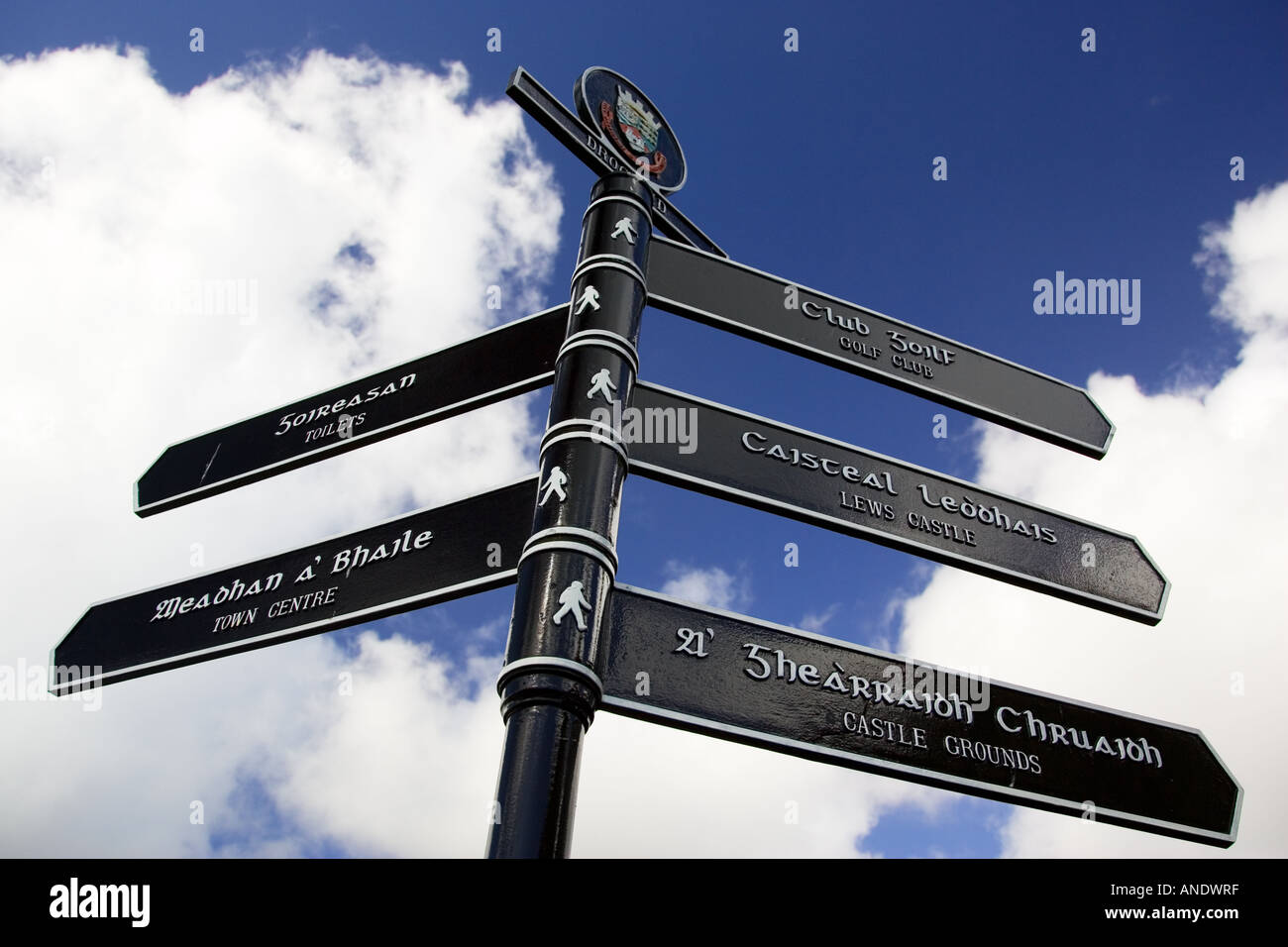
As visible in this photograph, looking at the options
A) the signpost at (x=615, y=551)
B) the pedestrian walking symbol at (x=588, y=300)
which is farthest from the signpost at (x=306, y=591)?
the pedestrian walking symbol at (x=588, y=300)

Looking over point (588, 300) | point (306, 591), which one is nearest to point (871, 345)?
point (588, 300)

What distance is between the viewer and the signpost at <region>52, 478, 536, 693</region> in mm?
2740

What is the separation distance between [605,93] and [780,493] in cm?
200

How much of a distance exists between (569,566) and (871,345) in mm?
1946

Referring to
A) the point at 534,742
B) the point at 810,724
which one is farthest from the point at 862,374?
the point at 534,742

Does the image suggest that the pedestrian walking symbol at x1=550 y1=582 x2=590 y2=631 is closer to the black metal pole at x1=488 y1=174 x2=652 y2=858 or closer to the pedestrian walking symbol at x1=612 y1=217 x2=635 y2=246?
the black metal pole at x1=488 y1=174 x2=652 y2=858

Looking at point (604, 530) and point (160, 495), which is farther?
point (160, 495)

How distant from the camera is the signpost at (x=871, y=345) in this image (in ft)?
11.6

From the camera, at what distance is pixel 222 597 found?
3164 mm

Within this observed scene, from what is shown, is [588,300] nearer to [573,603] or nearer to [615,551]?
[615,551]
